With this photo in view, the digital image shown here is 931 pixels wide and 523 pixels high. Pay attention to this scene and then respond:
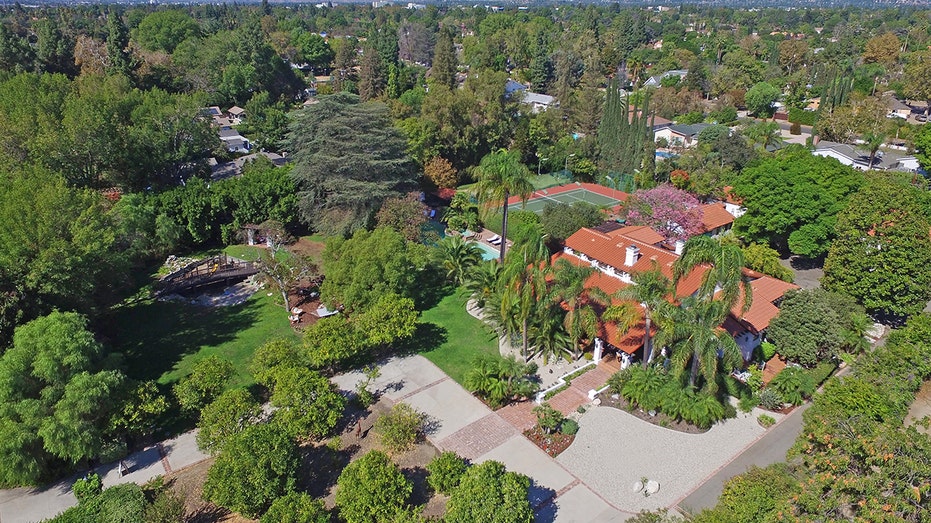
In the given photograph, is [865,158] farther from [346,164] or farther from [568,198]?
[346,164]

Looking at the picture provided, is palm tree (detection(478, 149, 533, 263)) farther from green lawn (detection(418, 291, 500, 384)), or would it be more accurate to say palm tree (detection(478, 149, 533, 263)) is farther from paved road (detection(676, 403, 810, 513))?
paved road (detection(676, 403, 810, 513))

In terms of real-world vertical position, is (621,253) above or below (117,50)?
below

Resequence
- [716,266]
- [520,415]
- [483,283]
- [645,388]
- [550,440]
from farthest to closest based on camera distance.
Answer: [483,283] < [520,415] < [645,388] < [550,440] < [716,266]

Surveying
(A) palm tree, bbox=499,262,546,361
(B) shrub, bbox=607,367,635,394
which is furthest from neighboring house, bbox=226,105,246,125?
(B) shrub, bbox=607,367,635,394

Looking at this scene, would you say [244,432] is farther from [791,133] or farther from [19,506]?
[791,133]

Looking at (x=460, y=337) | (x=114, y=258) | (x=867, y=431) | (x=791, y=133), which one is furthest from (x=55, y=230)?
(x=791, y=133)

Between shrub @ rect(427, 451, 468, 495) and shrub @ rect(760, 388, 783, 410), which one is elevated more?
shrub @ rect(427, 451, 468, 495)

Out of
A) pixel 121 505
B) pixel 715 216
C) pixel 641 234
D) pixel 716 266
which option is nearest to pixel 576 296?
pixel 716 266
